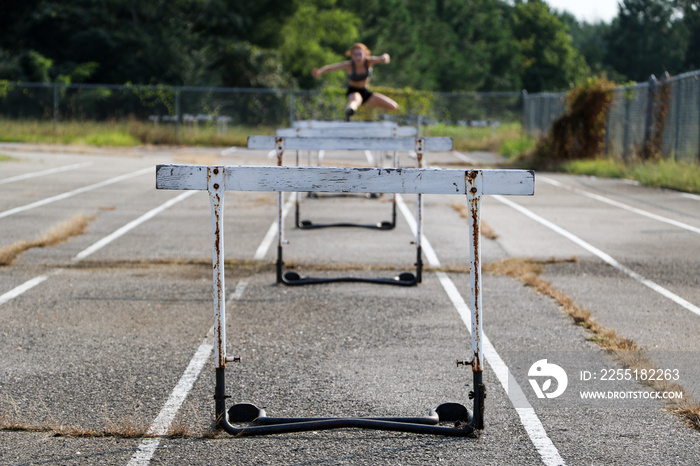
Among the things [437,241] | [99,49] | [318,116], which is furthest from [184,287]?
[99,49]

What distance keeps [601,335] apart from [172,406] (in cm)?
327

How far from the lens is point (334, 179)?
178 inches

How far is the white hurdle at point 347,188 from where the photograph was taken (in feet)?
14.8

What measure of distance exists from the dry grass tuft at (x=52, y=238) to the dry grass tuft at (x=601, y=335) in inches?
202

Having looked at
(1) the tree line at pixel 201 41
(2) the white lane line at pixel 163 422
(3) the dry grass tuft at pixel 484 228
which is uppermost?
(1) the tree line at pixel 201 41

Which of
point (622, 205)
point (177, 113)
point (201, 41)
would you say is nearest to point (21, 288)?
point (622, 205)

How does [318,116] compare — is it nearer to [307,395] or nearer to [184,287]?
[184,287]

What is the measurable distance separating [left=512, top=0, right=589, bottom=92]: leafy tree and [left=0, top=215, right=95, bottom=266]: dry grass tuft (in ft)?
280

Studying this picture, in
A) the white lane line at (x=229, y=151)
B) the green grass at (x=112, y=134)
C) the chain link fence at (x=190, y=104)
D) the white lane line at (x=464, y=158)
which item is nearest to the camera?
the white lane line at (x=464, y=158)

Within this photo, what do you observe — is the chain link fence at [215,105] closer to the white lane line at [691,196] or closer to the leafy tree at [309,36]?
the leafy tree at [309,36]

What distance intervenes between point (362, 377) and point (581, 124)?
64.3ft

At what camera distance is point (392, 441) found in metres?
4.49

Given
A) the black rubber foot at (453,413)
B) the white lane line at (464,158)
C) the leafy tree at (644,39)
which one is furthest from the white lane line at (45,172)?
the leafy tree at (644,39)

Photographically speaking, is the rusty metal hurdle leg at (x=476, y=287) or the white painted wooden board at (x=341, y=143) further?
the white painted wooden board at (x=341, y=143)
